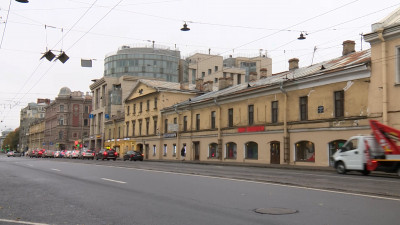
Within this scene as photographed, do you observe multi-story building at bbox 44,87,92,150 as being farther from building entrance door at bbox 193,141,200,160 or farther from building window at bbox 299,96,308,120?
building window at bbox 299,96,308,120

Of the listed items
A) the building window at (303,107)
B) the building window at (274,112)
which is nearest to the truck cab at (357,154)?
the building window at (303,107)

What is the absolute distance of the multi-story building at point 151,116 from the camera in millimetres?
51312

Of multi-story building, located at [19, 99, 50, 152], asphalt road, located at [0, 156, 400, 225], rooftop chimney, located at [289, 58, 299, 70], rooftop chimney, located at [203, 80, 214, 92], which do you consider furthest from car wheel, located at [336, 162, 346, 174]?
multi-story building, located at [19, 99, 50, 152]

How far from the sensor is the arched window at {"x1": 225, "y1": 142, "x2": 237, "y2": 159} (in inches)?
1483

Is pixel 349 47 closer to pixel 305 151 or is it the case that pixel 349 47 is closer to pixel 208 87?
pixel 305 151

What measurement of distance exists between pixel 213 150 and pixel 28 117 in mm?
134357

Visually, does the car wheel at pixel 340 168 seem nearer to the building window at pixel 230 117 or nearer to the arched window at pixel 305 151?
the arched window at pixel 305 151

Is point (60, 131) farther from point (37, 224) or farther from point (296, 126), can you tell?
point (37, 224)

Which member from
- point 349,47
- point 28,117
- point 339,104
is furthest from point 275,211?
point 28,117

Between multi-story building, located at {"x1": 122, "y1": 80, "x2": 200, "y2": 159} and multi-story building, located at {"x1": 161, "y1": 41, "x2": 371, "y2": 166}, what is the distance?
7954mm

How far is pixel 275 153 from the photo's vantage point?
3253cm

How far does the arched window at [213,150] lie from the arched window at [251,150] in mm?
5007

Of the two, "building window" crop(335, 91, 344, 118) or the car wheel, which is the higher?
"building window" crop(335, 91, 344, 118)

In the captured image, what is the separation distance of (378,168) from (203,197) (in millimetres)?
12540
